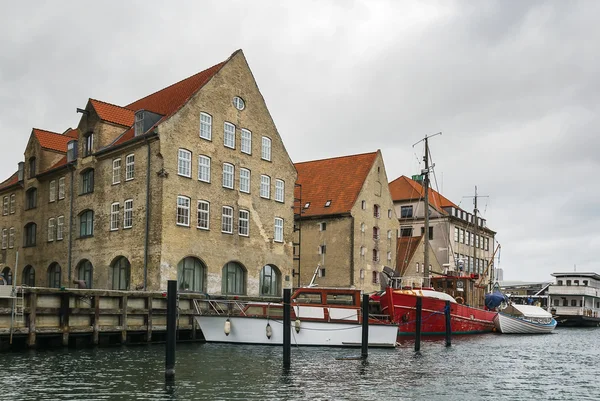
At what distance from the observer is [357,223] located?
60.1 meters

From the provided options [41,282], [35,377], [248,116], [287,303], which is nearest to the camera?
[35,377]

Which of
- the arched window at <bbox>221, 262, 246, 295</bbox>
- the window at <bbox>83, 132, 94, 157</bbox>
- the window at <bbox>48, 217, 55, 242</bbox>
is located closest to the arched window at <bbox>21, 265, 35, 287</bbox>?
the window at <bbox>48, 217, 55, 242</bbox>

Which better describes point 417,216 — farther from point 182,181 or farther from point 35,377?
point 35,377

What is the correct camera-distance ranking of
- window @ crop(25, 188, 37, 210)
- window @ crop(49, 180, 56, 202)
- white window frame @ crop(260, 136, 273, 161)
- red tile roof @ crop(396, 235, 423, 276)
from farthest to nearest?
red tile roof @ crop(396, 235, 423, 276), window @ crop(25, 188, 37, 210), window @ crop(49, 180, 56, 202), white window frame @ crop(260, 136, 273, 161)

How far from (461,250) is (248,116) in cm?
4650

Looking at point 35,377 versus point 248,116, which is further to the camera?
point 248,116

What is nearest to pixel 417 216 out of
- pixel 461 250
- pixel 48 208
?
pixel 461 250

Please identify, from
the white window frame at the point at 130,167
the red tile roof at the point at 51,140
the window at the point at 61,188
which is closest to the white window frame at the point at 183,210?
the white window frame at the point at 130,167

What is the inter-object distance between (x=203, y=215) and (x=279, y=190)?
8.14 meters

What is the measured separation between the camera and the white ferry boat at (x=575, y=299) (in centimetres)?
8875

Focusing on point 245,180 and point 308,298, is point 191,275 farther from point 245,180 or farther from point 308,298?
point 308,298

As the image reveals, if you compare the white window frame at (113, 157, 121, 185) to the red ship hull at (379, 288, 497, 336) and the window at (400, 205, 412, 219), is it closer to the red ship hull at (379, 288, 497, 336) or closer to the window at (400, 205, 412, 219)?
the red ship hull at (379, 288, 497, 336)

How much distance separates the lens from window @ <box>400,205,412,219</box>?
81.4 metres

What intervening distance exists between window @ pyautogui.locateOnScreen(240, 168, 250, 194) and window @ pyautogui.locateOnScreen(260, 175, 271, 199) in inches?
57.5
